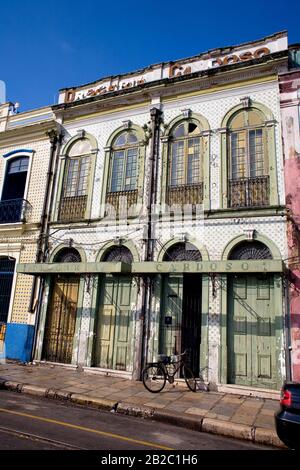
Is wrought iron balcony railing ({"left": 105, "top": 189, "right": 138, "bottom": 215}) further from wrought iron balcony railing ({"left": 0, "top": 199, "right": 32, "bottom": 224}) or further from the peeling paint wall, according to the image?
the peeling paint wall

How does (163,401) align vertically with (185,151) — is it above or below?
below

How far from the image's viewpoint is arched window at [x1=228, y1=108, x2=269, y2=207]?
991 cm

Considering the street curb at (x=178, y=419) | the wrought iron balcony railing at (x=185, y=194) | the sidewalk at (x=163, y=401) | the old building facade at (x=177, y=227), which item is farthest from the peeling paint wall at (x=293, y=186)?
the street curb at (x=178, y=419)

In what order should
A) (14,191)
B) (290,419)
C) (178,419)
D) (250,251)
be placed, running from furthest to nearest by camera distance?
1. (14,191)
2. (250,251)
3. (178,419)
4. (290,419)

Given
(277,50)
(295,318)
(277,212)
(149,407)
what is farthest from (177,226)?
(277,50)

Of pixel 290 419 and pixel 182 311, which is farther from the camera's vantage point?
pixel 182 311

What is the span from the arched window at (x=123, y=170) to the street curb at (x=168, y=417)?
19.6 feet

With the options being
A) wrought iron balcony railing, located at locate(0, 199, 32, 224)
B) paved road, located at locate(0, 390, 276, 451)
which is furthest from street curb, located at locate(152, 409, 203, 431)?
wrought iron balcony railing, located at locate(0, 199, 32, 224)

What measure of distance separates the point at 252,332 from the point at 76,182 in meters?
8.00

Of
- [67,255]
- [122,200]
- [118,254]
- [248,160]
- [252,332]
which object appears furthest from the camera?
[67,255]

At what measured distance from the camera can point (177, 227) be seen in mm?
10609

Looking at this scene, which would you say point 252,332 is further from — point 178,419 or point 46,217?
point 46,217

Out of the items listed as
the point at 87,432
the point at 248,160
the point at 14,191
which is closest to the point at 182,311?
the point at 248,160
